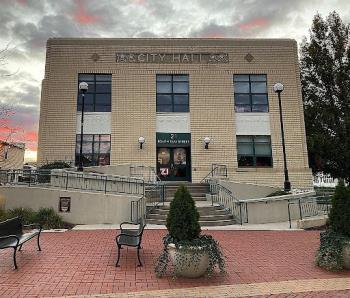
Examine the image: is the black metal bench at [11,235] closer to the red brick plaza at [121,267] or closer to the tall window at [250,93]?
the red brick plaza at [121,267]

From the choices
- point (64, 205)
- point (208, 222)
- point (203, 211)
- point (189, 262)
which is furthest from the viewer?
point (203, 211)

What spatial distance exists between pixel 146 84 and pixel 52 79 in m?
6.73

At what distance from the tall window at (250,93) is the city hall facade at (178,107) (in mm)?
75

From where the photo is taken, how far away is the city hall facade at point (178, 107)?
21.9 m

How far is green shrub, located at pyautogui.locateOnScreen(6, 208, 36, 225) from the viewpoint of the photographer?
1290 centimetres

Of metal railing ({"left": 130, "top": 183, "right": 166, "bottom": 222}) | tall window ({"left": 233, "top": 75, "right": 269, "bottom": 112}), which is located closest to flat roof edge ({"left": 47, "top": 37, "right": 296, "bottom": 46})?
tall window ({"left": 233, "top": 75, "right": 269, "bottom": 112})

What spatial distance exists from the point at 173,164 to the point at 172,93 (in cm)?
525

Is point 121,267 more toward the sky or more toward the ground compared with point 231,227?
more toward the ground

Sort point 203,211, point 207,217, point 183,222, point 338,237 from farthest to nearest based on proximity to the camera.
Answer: point 203,211, point 207,217, point 338,237, point 183,222

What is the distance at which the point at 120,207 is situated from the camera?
14.0 metres

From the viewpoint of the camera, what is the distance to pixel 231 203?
1471 centimetres

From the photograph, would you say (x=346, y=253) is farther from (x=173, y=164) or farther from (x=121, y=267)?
(x=173, y=164)

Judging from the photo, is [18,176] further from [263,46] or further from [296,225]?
[263,46]

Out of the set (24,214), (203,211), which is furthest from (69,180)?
(203,211)
